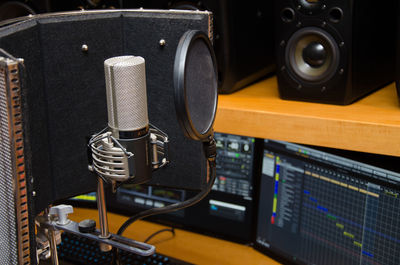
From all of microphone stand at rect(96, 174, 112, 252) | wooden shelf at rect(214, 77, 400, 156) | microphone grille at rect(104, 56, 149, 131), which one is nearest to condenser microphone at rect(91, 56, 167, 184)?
microphone grille at rect(104, 56, 149, 131)

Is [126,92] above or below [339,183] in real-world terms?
above

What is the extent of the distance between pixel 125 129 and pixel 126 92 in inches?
1.8

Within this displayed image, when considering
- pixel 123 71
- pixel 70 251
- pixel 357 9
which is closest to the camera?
pixel 123 71

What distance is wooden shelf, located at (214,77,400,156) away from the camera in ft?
2.44

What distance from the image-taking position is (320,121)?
0.77m

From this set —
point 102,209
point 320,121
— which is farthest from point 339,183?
point 102,209

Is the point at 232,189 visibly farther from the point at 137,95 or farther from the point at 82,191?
the point at 137,95

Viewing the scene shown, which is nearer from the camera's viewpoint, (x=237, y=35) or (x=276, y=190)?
(x=237, y=35)

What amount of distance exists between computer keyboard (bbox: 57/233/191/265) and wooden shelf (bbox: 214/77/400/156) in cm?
34

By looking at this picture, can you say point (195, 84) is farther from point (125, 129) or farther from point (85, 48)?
point (85, 48)

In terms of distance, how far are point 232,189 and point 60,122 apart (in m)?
0.47

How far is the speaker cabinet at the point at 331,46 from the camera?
78cm

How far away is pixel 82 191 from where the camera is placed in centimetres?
86

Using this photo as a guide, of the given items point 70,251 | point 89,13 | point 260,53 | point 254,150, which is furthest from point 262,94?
point 70,251
